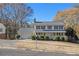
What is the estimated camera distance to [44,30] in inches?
577

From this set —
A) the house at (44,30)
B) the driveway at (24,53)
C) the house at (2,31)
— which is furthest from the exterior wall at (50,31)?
the house at (2,31)

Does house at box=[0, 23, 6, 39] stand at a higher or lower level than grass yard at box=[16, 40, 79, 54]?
higher

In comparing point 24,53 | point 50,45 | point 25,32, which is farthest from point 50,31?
point 24,53

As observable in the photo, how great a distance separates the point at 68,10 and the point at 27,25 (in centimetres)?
108

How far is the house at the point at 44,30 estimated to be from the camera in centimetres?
1454

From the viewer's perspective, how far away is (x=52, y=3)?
1428cm

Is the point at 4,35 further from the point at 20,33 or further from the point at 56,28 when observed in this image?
the point at 56,28

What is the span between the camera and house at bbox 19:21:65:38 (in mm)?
14539

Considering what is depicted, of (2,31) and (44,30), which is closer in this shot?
(2,31)

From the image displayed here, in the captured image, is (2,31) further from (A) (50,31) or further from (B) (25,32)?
(A) (50,31)

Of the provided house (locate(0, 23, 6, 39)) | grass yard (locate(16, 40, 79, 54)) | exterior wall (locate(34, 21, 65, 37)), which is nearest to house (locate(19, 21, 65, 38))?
exterior wall (locate(34, 21, 65, 37))

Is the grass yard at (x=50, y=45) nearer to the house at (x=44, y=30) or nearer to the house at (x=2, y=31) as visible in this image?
the house at (x=44, y=30)

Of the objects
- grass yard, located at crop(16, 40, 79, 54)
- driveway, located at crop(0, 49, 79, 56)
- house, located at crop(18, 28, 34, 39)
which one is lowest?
driveway, located at crop(0, 49, 79, 56)

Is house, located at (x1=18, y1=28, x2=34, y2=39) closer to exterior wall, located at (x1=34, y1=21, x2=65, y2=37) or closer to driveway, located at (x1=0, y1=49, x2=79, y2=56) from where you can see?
exterior wall, located at (x1=34, y1=21, x2=65, y2=37)
